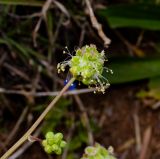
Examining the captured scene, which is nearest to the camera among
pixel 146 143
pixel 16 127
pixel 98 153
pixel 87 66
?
pixel 87 66

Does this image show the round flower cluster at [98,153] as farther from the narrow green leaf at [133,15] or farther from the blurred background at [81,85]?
the narrow green leaf at [133,15]

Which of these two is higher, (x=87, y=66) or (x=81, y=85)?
(x=81, y=85)

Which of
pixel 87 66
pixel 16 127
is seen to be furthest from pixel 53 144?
pixel 16 127

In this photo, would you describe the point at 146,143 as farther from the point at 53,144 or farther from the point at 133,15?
the point at 53,144

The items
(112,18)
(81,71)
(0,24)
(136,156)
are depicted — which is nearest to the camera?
(81,71)

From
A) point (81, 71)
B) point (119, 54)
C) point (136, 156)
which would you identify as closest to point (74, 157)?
point (136, 156)

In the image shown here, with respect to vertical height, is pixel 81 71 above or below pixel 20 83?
below

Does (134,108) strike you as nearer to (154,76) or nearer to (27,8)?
(154,76)

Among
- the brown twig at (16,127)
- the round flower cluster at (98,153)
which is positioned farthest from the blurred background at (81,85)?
the round flower cluster at (98,153)
